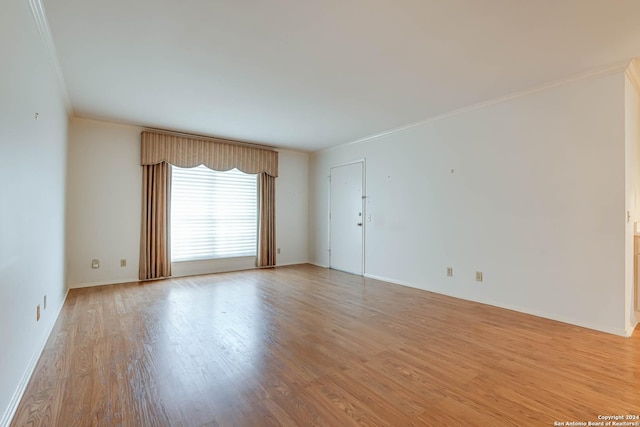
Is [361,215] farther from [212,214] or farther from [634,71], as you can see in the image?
[634,71]

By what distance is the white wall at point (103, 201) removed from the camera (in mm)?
4473

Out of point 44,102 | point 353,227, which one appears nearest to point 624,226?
point 353,227

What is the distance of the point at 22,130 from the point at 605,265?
4820mm

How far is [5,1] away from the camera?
158 cm

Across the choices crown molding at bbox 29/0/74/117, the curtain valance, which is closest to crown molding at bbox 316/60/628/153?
the curtain valance

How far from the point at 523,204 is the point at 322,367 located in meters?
2.86

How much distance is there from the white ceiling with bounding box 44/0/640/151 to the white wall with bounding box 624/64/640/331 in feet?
1.82

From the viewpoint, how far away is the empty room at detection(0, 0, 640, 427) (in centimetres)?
183

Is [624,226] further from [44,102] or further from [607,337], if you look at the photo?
[44,102]

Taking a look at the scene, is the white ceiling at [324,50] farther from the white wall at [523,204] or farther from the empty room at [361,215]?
the white wall at [523,204]

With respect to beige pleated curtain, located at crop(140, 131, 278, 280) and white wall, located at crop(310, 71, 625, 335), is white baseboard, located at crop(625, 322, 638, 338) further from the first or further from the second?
beige pleated curtain, located at crop(140, 131, 278, 280)

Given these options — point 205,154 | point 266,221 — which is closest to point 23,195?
point 205,154

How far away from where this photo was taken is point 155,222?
16.4ft

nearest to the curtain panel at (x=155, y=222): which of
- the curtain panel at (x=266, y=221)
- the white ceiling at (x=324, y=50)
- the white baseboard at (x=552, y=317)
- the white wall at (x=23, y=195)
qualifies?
the white ceiling at (x=324, y=50)
